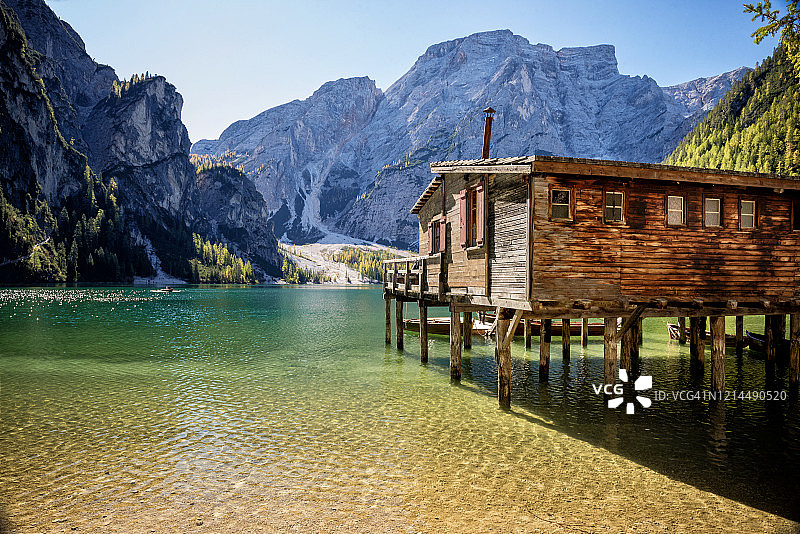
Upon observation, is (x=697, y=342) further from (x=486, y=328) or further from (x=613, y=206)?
(x=486, y=328)

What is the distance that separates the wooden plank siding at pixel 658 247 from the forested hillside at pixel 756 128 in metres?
104

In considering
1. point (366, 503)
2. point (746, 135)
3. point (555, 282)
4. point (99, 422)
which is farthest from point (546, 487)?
point (746, 135)

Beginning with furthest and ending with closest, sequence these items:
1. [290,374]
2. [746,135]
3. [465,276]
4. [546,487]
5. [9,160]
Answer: [9,160]
[746,135]
[290,374]
[465,276]
[546,487]

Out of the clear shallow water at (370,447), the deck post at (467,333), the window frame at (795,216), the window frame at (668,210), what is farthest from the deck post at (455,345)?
the window frame at (795,216)

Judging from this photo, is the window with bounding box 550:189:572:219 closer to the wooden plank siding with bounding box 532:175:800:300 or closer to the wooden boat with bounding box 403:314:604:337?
the wooden plank siding with bounding box 532:175:800:300


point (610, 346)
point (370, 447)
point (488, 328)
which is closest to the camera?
A: point (370, 447)

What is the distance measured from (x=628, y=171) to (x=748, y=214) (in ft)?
22.0

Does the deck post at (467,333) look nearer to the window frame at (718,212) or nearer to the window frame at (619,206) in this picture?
the window frame at (718,212)

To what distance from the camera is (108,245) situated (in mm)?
192750

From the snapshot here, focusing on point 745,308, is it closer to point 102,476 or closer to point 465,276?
point 465,276

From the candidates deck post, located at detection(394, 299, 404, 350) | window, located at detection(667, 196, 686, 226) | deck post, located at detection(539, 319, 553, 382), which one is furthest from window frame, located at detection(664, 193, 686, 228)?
deck post, located at detection(394, 299, 404, 350)

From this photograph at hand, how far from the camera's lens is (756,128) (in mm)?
128000

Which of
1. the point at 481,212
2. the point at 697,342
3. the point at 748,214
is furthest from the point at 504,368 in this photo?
the point at 697,342

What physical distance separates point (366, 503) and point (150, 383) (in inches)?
727
